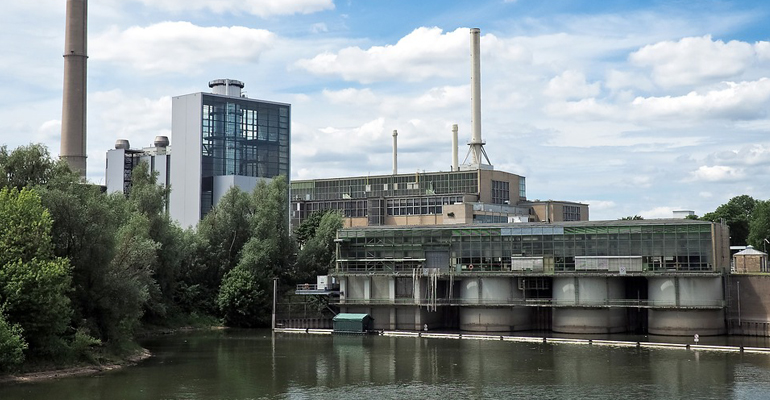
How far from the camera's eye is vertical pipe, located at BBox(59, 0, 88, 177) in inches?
5094

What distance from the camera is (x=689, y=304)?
91.2 meters

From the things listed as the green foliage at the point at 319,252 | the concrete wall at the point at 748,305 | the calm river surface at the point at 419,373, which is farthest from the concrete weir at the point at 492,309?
the green foliage at the point at 319,252

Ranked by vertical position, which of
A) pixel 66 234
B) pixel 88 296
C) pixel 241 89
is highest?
pixel 241 89

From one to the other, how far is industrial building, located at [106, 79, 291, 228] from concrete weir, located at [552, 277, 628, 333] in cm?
6849

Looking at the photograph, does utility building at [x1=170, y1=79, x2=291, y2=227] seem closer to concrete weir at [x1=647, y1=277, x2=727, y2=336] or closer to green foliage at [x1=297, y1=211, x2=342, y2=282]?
green foliage at [x1=297, y1=211, x2=342, y2=282]

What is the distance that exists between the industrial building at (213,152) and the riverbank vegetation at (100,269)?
30.6 meters

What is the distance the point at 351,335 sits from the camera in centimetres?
9906

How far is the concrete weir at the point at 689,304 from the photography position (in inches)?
3590

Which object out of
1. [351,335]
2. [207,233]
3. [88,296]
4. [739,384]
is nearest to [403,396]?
[739,384]

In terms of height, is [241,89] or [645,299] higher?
[241,89]

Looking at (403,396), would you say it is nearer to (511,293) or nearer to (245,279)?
(511,293)

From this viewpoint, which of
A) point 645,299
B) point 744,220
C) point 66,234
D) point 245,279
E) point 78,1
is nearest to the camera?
point 66,234

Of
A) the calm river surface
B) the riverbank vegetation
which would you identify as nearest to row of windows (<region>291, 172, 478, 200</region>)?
the riverbank vegetation

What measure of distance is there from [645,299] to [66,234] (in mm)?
64015
